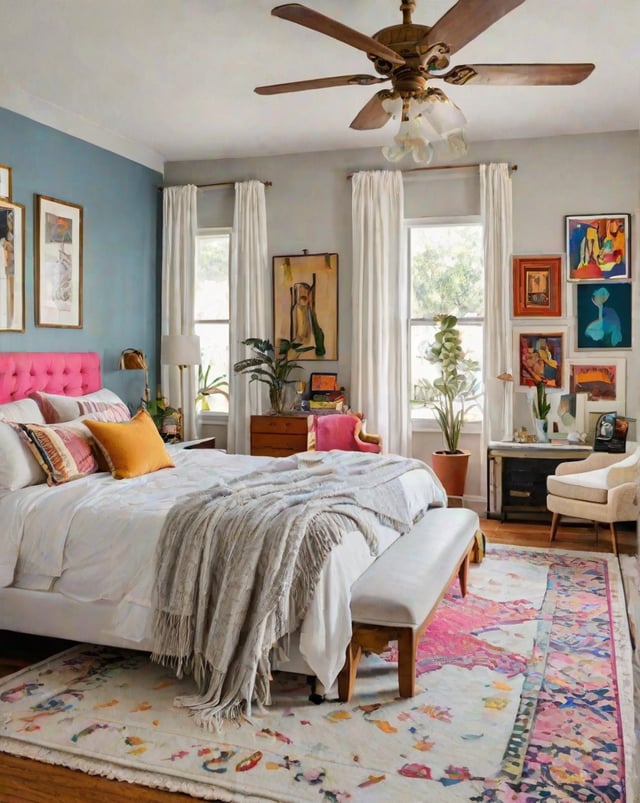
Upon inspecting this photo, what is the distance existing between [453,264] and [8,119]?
3.43 meters

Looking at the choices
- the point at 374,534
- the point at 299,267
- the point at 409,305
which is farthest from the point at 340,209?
the point at 374,534

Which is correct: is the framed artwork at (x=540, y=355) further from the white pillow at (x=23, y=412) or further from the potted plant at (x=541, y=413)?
the white pillow at (x=23, y=412)

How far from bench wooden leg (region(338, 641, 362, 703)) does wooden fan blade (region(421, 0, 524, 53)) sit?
2.30 m

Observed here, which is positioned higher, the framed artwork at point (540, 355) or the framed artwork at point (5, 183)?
the framed artwork at point (5, 183)

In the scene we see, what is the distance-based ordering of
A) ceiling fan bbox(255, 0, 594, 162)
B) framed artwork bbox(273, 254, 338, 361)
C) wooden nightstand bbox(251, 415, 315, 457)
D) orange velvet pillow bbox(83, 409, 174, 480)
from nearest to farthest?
ceiling fan bbox(255, 0, 594, 162)
orange velvet pillow bbox(83, 409, 174, 480)
wooden nightstand bbox(251, 415, 315, 457)
framed artwork bbox(273, 254, 338, 361)

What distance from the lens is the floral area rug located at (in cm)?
229

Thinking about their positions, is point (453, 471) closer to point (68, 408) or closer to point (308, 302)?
point (308, 302)

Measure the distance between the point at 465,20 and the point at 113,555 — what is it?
2444 mm

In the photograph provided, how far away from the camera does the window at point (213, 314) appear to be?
6.84 meters

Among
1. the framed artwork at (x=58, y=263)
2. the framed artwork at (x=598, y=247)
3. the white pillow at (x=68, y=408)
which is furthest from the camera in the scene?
the framed artwork at (x=598, y=247)

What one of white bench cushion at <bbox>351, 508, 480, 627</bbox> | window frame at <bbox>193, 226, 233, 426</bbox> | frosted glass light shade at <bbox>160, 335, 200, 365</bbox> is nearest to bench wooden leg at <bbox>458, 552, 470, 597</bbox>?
white bench cushion at <bbox>351, 508, 480, 627</bbox>

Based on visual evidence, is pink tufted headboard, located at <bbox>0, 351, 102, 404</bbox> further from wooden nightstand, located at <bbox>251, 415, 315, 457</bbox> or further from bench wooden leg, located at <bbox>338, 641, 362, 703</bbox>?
bench wooden leg, located at <bbox>338, 641, 362, 703</bbox>

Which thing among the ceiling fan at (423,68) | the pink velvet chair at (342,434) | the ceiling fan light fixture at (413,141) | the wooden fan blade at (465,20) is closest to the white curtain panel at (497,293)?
the pink velvet chair at (342,434)

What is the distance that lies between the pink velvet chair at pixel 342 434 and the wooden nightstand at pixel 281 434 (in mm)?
82
